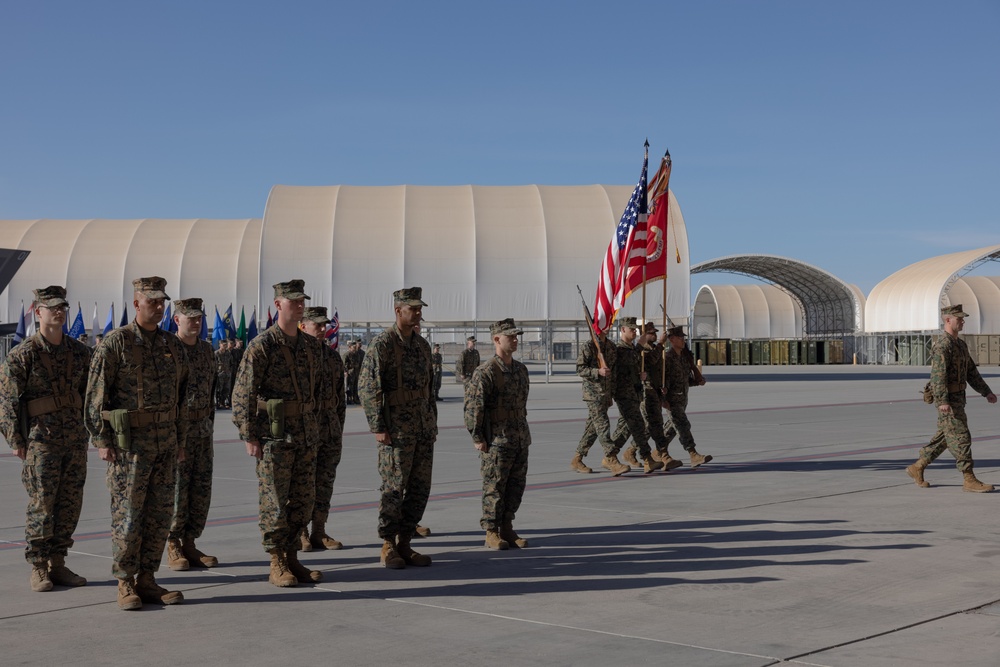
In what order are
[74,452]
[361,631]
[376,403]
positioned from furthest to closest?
[376,403] → [74,452] → [361,631]

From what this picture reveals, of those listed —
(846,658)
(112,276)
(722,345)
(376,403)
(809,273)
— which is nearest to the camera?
(846,658)

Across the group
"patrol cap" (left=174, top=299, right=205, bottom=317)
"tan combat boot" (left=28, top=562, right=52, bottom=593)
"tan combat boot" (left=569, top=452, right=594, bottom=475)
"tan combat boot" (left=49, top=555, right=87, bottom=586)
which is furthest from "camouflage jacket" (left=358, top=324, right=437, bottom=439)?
"tan combat boot" (left=569, top=452, right=594, bottom=475)

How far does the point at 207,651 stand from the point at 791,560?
4257 mm

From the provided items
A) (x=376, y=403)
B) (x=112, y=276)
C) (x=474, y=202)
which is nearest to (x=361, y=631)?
(x=376, y=403)

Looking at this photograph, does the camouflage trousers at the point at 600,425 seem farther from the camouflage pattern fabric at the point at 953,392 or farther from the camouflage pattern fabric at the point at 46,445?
the camouflage pattern fabric at the point at 46,445

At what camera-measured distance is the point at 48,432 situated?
300 inches

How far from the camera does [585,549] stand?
8.78 meters

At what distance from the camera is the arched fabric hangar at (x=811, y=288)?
241ft

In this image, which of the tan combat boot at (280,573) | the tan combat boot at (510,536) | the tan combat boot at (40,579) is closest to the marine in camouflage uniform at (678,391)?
the tan combat boot at (510,536)

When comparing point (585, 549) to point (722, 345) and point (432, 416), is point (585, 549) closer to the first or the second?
point (432, 416)

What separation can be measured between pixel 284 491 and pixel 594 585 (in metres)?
2.10

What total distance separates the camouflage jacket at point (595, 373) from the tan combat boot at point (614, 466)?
73cm

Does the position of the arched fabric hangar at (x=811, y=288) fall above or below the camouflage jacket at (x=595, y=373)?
above

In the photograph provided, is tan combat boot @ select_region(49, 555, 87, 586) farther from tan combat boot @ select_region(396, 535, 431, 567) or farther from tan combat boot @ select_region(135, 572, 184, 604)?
tan combat boot @ select_region(396, 535, 431, 567)
